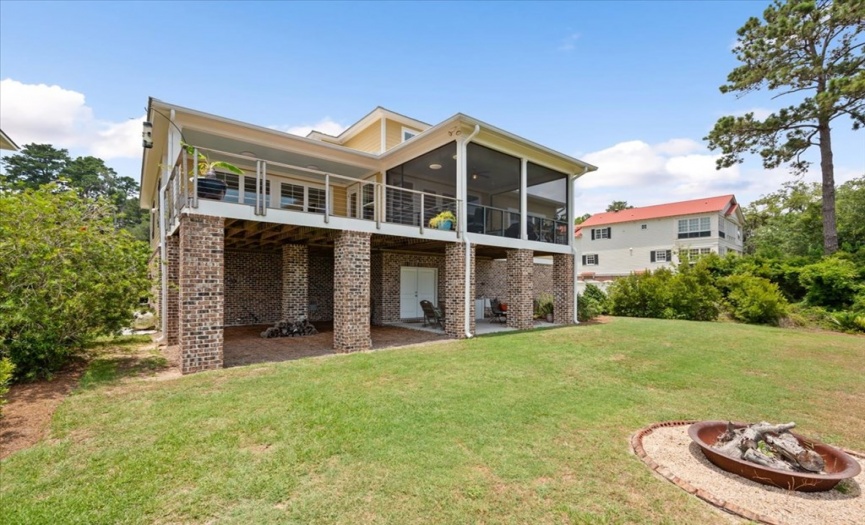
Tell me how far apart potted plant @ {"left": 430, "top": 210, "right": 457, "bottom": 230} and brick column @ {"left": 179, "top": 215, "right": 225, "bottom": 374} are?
18.1ft

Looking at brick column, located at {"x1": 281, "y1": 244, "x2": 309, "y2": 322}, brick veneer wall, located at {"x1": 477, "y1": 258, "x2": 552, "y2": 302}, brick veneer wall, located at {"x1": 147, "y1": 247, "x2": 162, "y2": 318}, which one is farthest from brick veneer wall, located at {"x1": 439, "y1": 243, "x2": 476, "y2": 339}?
brick veneer wall, located at {"x1": 147, "y1": 247, "x2": 162, "y2": 318}

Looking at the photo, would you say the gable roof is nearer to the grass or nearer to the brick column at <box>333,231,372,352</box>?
the grass

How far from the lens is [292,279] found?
35.0ft

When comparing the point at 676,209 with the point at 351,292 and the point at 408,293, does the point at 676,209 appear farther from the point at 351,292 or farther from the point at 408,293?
the point at 351,292

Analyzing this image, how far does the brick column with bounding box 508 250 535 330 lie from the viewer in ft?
39.2

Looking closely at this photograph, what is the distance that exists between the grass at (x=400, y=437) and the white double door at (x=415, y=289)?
7025 millimetres

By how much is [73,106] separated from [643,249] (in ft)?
121

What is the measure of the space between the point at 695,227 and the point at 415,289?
87.4 feet

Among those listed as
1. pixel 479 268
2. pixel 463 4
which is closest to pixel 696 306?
pixel 479 268

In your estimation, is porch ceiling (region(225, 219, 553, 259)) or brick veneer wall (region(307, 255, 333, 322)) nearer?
porch ceiling (region(225, 219, 553, 259))

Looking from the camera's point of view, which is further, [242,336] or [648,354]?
[242,336]

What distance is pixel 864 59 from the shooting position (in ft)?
53.5

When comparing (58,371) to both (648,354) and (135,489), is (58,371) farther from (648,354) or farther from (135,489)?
(648,354)

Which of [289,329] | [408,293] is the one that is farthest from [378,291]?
[289,329]
